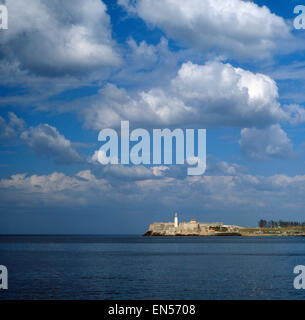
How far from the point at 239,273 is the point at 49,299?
1326 inches

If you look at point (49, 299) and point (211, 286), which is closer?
point (49, 299)
